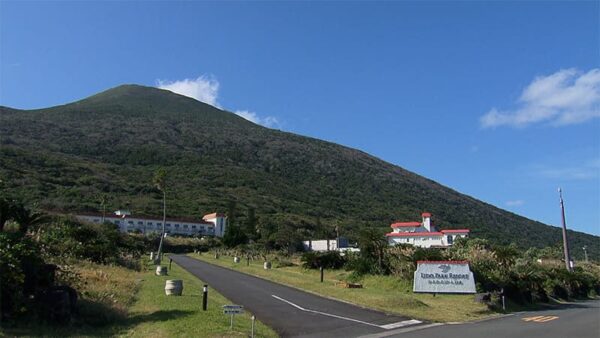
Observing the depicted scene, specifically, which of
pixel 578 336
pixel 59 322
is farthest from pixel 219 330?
pixel 578 336

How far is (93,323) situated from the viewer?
12.8m

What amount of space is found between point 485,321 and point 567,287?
18.8 metres

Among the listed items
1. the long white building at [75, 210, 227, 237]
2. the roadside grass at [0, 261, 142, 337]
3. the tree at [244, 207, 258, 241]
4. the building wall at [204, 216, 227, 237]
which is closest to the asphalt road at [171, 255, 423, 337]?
the roadside grass at [0, 261, 142, 337]

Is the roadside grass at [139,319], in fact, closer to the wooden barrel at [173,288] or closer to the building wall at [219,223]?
the wooden barrel at [173,288]

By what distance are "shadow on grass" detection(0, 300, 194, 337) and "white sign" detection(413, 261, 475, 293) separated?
12513 mm

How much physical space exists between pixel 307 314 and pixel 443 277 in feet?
29.7

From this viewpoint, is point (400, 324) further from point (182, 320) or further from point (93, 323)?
point (93, 323)

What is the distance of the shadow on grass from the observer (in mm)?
11547

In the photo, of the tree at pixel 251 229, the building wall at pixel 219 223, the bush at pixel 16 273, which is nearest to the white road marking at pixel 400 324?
the bush at pixel 16 273

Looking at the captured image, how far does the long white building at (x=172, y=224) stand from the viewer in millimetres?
82125

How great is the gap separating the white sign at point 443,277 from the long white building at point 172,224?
64.2m

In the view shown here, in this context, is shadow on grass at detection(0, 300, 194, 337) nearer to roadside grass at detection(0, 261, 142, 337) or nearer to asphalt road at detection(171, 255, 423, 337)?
roadside grass at detection(0, 261, 142, 337)

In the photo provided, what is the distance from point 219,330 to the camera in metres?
12.0

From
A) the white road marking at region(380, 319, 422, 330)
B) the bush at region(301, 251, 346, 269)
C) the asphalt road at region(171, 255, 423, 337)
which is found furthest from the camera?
the bush at region(301, 251, 346, 269)
